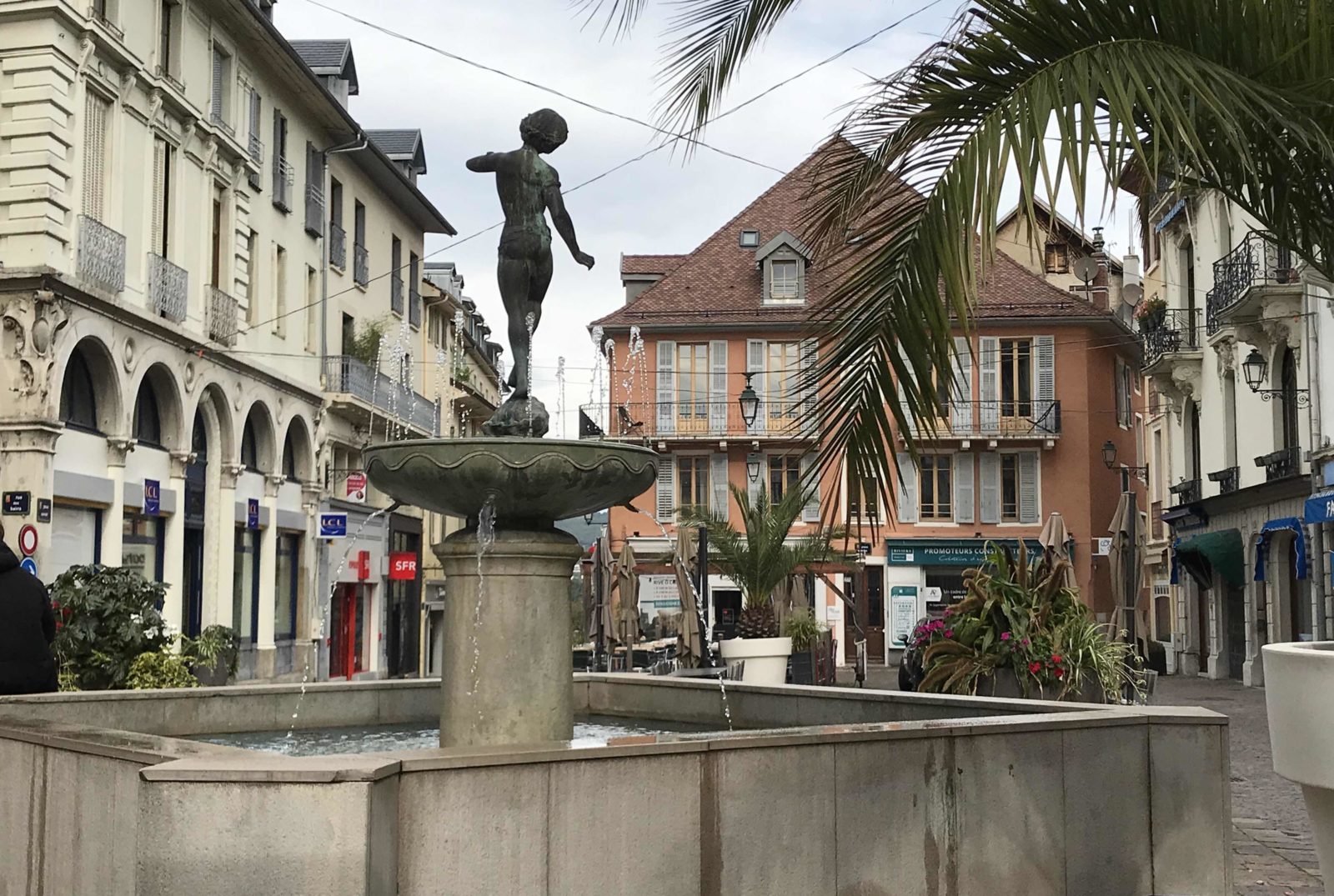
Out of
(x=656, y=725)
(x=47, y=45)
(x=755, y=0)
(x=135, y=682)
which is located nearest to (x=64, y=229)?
(x=47, y=45)

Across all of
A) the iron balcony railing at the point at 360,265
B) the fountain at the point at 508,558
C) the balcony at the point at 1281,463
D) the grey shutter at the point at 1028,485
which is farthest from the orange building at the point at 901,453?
the fountain at the point at 508,558

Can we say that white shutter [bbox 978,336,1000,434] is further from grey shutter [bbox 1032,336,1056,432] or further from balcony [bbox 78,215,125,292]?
balcony [bbox 78,215,125,292]

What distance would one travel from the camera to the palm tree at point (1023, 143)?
15.7 ft

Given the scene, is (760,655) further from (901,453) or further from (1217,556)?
(901,453)

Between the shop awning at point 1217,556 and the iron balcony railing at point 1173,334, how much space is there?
182 inches

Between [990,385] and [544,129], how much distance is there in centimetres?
4354

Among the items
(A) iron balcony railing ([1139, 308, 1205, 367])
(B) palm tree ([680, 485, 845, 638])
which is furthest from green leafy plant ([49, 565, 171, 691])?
(A) iron balcony railing ([1139, 308, 1205, 367])

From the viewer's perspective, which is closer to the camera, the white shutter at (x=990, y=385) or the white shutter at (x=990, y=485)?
the white shutter at (x=990, y=485)

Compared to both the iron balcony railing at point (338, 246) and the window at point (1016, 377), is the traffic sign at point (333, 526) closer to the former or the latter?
the iron balcony railing at point (338, 246)

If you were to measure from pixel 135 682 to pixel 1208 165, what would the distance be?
33.6ft

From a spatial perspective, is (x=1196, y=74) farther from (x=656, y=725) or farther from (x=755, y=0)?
(x=656, y=725)

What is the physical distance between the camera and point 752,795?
577cm

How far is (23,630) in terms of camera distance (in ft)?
27.2

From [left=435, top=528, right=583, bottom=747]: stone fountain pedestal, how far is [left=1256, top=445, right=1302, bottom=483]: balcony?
2562cm
